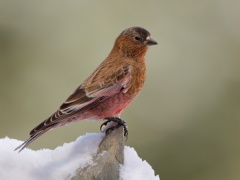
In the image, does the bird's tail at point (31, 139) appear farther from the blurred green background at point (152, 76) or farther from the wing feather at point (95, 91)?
the blurred green background at point (152, 76)

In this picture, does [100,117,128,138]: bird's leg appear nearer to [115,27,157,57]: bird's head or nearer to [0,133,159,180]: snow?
[0,133,159,180]: snow

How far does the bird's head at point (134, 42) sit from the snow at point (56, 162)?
5.93 ft

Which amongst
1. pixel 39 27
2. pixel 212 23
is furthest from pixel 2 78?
pixel 212 23

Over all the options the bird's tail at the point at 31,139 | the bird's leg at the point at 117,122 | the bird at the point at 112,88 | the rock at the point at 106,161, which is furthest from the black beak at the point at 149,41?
the rock at the point at 106,161

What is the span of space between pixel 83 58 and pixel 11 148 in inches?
199

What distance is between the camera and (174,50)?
403 inches

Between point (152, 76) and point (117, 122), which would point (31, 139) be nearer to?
point (117, 122)

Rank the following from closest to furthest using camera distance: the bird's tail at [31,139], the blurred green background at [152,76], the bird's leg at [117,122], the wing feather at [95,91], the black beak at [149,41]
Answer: the bird's tail at [31,139], the bird's leg at [117,122], the wing feather at [95,91], the black beak at [149,41], the blurred green background at [152,76]

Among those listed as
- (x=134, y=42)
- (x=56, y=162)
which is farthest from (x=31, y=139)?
(x=134, y=42)

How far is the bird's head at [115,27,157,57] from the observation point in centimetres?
677

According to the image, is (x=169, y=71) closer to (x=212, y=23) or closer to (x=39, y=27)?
(x=212, y=23)

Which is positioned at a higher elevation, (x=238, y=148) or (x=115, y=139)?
(x=238, y=148)

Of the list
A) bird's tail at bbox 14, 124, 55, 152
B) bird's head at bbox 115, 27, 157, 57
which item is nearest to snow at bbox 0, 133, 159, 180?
bird's tail at bbox 14, 124, 55, 152

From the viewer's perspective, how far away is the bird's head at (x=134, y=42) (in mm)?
6773
